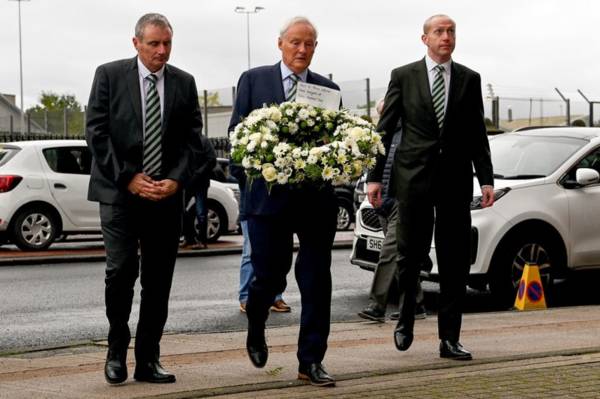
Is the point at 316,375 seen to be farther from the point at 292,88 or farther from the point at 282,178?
the point at 292,88

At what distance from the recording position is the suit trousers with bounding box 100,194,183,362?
22.3ft

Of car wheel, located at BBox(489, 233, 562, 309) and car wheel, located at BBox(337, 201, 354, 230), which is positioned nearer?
car wheel, located at BBox(489, 233, 562, 309)

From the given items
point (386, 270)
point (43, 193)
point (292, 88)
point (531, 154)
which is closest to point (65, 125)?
point (43, 193)

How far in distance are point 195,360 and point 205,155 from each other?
4.68 ft

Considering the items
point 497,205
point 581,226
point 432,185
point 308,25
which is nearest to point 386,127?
point 432,185

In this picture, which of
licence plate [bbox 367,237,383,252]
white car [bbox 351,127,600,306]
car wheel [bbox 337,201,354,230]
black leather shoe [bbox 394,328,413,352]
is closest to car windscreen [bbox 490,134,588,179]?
white car [bbox 351,127,600,306]

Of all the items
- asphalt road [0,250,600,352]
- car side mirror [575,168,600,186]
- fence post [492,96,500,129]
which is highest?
fence post [492,96,500,129]

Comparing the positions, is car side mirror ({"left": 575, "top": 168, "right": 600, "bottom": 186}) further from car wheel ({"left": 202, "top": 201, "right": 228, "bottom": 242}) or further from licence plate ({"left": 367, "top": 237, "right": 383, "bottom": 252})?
car wheel ({"left": 202, "top": 201, "right": 228, "bottom": 242})

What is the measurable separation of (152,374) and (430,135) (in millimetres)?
2282

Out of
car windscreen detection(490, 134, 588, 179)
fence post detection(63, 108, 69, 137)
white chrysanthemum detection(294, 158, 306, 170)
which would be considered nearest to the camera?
white chrysanthemum detection(294, 158, 306, 170)

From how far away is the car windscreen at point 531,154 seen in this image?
40.0 ft

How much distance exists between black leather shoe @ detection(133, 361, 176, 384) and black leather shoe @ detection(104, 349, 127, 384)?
0.39 ft

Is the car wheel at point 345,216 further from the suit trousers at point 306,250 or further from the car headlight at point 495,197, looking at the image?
the suit trousers at point 306,250

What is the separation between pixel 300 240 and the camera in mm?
6910
